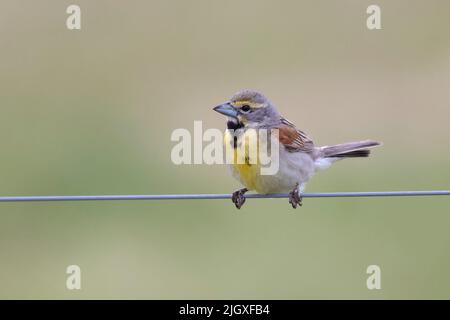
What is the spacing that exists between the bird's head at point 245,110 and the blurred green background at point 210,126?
2967mm

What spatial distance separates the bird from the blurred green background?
271cm

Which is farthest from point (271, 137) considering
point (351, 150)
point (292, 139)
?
point (351, 150)

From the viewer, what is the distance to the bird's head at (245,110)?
7.67 meters

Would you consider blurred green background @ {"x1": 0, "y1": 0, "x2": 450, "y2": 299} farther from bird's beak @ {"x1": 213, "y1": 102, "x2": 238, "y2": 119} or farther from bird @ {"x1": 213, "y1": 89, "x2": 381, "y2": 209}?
bird's beak @ {"x1": 213, "y1": 102, "x2": 238, "y2": 119}

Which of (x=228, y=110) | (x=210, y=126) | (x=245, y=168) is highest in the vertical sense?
(x=210, y=126)

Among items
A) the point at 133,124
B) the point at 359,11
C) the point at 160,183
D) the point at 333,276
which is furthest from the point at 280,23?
the point at 333,276

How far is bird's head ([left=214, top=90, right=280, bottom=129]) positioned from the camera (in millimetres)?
7672

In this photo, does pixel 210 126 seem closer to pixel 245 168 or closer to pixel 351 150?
pixel 351 150

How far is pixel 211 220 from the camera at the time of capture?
1147cm

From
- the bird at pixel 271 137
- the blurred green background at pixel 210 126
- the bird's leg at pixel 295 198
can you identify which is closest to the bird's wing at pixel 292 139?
the bird at pixel 271 137

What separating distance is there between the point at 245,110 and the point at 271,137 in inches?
11.7

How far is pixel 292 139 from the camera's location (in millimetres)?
7770

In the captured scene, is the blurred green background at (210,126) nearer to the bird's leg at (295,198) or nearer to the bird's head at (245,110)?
the bird's leg at (295,198)
